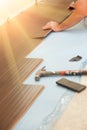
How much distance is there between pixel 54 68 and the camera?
2881 mm

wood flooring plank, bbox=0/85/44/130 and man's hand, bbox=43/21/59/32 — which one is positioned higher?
wood flooring plank, bbox=0/85/44/130

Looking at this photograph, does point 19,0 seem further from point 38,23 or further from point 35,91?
point 35,91

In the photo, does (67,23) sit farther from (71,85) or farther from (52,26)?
(71,85)

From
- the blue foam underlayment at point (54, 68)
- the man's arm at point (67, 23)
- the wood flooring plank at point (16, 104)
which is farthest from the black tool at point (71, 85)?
the man's arm at point (67, 23)

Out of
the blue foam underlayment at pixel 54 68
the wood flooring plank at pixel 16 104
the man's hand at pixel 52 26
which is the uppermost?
the wood flooring plank at pixel 16 104

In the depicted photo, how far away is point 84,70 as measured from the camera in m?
2.66

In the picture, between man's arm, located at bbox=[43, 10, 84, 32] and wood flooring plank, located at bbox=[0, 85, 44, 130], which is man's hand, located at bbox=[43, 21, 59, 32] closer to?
man's arm, located at bbox=[43, 10, 84, 32]

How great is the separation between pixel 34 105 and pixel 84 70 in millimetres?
712

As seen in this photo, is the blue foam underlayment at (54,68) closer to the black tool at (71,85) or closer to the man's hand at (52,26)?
the black tool at (71,85)

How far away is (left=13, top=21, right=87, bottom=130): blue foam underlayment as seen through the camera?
2063mm

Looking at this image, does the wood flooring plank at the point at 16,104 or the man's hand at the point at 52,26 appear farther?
the man's hand at the point at 52,26

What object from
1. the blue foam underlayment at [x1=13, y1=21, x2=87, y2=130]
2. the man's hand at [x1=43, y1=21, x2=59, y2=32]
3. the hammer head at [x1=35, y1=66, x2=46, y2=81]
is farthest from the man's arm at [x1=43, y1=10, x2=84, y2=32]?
the hammer head at [x1=35, y1=66, x2=46, y2=81]

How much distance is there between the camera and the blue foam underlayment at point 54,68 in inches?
81.2

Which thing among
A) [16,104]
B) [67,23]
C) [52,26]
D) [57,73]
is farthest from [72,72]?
[52,26]
